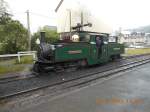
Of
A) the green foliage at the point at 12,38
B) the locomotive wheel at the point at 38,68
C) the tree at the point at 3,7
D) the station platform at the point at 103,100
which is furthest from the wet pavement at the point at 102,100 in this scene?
the green foliage at the point at 12,38

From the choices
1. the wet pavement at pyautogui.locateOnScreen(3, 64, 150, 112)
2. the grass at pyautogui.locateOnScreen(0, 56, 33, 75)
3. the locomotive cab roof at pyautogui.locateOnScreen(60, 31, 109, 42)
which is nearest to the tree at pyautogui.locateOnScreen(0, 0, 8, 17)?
the grass at pyautogui.locateOnScreen(0, 56, 33, 75)

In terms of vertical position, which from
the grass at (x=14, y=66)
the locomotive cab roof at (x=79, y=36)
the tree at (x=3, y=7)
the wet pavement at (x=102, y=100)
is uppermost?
the tree at (x=3, y=7)

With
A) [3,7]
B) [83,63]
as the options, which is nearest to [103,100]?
[83,63]

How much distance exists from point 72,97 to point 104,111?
1641mm

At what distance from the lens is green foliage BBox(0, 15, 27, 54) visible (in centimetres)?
2628

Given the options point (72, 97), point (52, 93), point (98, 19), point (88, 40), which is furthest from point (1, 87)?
point (98, 19)

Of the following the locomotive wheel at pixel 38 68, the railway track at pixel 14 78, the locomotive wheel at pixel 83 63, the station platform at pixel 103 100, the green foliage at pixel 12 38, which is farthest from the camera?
the green foliage at pixel 12 38

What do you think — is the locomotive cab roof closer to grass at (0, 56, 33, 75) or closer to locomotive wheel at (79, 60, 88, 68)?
locomotive wheel at (79, 60, 88, 68)

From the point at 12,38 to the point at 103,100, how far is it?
22.5 m

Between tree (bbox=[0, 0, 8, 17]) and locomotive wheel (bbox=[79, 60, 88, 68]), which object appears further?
tree (bbox=[0, 0, 8, 17])

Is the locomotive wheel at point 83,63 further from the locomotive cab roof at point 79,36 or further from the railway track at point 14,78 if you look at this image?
the railway track at point 14,78

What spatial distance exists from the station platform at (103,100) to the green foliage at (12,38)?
20554 millimetres

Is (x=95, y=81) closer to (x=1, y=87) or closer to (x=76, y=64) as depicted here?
(x=76, y=64)

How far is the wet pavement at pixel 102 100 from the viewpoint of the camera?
5645mm
